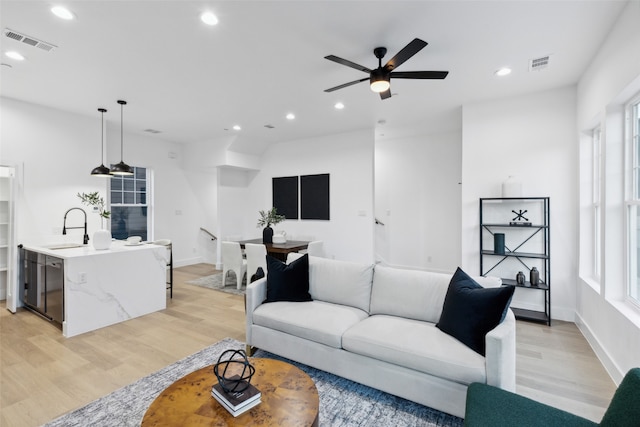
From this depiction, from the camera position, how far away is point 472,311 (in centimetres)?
203

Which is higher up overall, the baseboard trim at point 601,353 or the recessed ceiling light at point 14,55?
the recessed ceiling light at point 14,55

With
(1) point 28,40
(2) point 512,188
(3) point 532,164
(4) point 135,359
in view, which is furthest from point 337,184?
(1) point 28,40

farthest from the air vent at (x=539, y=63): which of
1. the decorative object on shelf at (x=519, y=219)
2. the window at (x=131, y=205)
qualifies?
the window at (x=131, y=205)

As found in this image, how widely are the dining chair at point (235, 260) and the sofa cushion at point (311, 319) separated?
247 centimetres

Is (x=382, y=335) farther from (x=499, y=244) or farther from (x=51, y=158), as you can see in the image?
(x=51, y=158)

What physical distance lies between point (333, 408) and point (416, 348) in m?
0.72

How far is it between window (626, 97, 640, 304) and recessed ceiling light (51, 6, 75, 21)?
4625mm

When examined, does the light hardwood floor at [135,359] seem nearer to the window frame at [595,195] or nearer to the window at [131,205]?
the window frame at [595,195]

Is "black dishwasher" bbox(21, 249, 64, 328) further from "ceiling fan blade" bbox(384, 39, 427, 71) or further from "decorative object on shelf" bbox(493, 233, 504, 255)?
"decorative object on shelf" bbox(493, 233, 504, 255)

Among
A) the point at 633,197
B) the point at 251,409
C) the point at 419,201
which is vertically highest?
the point at 419,201

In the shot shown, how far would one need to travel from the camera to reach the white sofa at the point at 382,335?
1.87 m

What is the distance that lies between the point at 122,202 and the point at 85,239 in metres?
2.00

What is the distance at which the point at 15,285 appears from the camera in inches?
160

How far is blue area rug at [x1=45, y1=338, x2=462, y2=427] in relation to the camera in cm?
197
